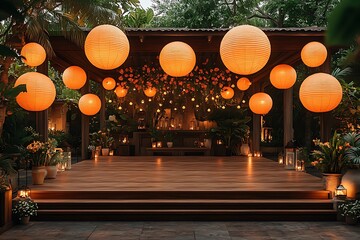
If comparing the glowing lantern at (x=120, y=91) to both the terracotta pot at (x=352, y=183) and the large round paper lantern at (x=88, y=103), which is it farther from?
the terracotta pot at (x=352, y=183)

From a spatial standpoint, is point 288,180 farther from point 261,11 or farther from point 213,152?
point 261,11

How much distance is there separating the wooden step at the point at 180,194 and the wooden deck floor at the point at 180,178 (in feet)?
0.58

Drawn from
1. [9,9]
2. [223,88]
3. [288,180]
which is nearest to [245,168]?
[288,180]

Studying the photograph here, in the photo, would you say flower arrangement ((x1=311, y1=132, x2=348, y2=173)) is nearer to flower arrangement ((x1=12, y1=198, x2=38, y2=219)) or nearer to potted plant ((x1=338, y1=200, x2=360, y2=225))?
potted plant ((x1=338, y1=200, x2=360, y2=225))

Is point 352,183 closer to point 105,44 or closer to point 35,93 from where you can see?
point 105,44

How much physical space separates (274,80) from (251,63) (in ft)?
10.8

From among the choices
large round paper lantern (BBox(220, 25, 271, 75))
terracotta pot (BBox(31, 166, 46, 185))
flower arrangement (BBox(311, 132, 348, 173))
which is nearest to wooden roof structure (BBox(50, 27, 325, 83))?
flower arrangement (BBox(311, 132, 348, 173))

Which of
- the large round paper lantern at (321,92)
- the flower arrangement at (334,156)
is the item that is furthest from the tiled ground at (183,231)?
the large round paper lantern at (321,92)

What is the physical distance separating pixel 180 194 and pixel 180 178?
176 centimetres

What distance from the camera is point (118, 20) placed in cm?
1091

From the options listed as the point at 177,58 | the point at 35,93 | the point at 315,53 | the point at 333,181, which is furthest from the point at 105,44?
the point at 333,181

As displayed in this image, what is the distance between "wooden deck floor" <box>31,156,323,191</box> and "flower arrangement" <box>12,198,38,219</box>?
992 mm

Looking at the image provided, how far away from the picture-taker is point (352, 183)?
741 centimetres

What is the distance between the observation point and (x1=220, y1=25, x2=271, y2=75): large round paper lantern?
6.26 meters
